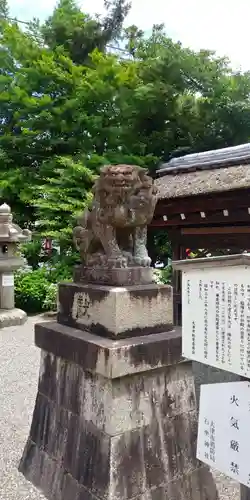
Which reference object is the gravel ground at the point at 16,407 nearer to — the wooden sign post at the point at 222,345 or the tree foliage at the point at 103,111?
the wooden sign post at the point at 222,345

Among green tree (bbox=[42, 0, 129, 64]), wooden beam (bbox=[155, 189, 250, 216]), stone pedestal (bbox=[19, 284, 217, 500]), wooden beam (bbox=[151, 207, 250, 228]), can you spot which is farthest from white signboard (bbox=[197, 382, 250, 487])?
green tree (bbox=[42, 0, 129, 64])

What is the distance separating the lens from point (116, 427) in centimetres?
272

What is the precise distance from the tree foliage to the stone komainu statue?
892cm

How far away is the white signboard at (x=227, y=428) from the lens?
183 centimetres

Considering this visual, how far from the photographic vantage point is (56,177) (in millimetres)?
12617

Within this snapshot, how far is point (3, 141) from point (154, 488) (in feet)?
42.0

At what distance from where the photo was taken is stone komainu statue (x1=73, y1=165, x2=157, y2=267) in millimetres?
3080

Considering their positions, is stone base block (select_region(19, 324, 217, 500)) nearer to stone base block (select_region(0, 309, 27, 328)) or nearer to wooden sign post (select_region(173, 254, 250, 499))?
wooden sign post (select_region(173, 254, 250, 499))

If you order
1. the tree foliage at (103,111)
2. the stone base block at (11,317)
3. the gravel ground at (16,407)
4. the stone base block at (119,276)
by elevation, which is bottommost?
the gravel ground at (16,407)

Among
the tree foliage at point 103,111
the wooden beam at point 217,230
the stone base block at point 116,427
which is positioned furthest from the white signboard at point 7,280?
the stone base block at point 116,427

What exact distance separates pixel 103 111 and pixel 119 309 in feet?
38.3

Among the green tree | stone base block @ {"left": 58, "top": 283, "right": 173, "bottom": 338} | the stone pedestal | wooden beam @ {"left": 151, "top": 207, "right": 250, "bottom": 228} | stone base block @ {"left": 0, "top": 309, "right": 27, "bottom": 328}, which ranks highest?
the green tree

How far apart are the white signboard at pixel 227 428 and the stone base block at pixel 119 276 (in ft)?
3.83

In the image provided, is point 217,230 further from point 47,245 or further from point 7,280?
point 47,245
